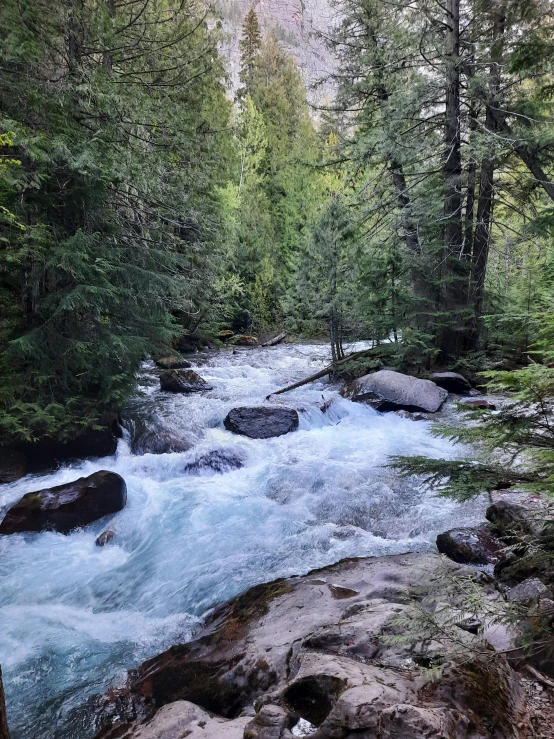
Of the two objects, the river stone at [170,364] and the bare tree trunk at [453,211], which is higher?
the bare tree trunk at [453,211]

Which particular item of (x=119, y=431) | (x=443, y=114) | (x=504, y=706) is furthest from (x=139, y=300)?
(x=443, y=114)

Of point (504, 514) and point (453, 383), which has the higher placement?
point (453, 383)

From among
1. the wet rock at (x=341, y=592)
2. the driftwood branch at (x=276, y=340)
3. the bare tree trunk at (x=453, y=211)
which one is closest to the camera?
the wet rock at (x=341, y=592)

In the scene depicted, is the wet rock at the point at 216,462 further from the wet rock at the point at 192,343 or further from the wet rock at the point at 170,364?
the wet rock at the point at 192,343

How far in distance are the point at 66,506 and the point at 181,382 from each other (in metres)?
6.61

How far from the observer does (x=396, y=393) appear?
11.2m

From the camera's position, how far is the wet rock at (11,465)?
7.24 meters

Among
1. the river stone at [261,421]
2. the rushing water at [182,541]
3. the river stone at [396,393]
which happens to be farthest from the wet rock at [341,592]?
the river stone at [396,393]

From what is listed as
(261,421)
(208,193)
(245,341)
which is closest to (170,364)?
(261,421)

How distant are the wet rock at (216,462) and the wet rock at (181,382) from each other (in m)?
4.22

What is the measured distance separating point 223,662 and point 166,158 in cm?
1102

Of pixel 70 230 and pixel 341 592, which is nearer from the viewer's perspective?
pixel 341 592

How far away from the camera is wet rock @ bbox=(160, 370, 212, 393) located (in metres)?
12.6

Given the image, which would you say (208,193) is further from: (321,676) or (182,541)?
(321,676)
